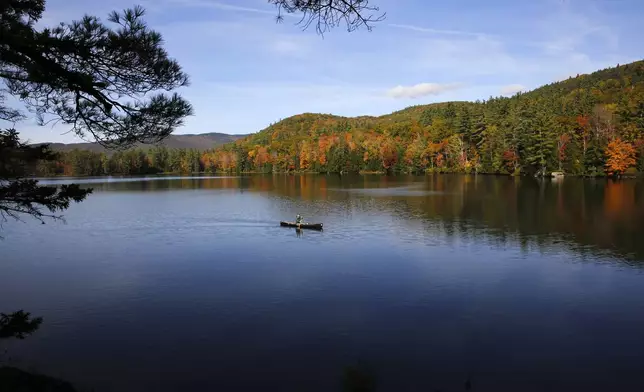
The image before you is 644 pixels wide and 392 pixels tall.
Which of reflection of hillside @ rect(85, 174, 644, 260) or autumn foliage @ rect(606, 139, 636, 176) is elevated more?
autumn foliage @ rect(606, 139, 636, 176)

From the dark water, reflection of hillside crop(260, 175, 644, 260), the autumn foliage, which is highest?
the autumn foliage

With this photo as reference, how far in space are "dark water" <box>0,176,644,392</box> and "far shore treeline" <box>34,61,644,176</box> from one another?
5.74 meters

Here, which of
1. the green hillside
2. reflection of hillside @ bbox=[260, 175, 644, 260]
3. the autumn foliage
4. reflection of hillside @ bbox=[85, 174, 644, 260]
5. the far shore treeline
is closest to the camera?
reflection of hillside @ bbox=[260, 175, 644, 260]

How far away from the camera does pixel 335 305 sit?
14859 mm

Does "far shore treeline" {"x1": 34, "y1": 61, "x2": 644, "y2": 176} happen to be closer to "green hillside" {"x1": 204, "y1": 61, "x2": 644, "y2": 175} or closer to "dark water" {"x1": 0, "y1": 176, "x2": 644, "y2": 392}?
"green hillside" {"x1": 204, "y1": 61, "x2": 644, "y2": 175}

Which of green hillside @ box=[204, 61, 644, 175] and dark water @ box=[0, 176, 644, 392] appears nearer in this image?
dark water @ box=[0, 176, 644, 392]

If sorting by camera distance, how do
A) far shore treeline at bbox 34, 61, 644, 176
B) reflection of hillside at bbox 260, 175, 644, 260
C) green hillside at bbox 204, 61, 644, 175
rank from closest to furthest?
reflection of hillside at bbox 260, 175, 644, 260, green hillside at bbox 204, 61, 644, 175, far shore treeline at bbox 34, 61, 644, 176

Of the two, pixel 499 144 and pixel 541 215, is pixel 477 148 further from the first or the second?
pixel 541 215

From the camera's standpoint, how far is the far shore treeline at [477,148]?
7438 centimetres

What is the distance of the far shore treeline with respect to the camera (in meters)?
74.4

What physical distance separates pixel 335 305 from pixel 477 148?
95964 millimetres

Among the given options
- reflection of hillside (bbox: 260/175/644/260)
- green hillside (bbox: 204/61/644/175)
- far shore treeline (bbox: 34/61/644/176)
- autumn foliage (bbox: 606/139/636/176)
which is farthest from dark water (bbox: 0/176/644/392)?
green hillside (bbox: 204/61/644/175)

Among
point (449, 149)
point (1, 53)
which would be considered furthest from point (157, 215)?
point (449, 149)

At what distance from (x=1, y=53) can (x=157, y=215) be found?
33.6 meters
